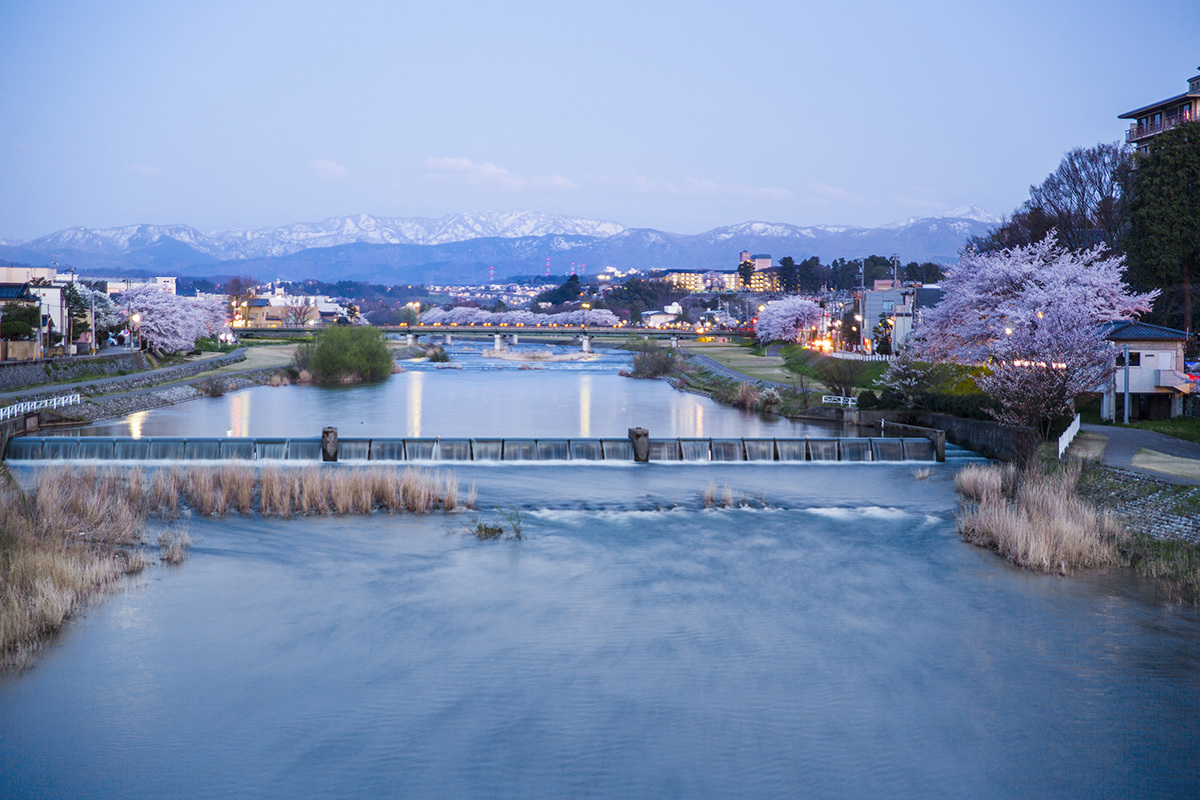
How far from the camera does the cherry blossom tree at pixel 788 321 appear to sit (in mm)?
103750

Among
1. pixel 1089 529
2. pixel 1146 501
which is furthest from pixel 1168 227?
pixel 1089 529

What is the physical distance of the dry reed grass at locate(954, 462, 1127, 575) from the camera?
18469mm

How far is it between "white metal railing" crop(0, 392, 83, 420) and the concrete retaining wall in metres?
3.08

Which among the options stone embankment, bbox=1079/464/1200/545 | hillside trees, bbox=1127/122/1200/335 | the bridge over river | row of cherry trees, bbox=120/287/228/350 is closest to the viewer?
stone embankment, bbox=1079/464/1200/545

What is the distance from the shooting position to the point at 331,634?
49.9 feet

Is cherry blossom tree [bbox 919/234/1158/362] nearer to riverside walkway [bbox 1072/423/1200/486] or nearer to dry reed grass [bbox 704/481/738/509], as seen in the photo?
riverside walkway [bbox 1072/423/1200/486]

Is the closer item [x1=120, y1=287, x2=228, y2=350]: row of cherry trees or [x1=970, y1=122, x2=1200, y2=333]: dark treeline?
[x1=970, y1=122, x2=1200, y2=333]: dark treeline

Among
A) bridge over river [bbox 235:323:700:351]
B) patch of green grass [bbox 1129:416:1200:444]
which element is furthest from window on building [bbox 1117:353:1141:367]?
bridge over river [bbox 235:323:700:351]

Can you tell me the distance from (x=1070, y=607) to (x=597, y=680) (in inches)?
336

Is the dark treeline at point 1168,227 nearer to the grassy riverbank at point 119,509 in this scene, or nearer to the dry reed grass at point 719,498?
the dry reed grass at point 719,498

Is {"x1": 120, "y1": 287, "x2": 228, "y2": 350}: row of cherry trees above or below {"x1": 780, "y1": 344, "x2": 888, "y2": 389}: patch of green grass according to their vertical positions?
above

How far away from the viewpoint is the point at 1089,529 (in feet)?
63.3

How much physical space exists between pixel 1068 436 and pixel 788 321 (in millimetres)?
77304

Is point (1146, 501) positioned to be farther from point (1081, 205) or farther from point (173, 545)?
point (1081, 205)
